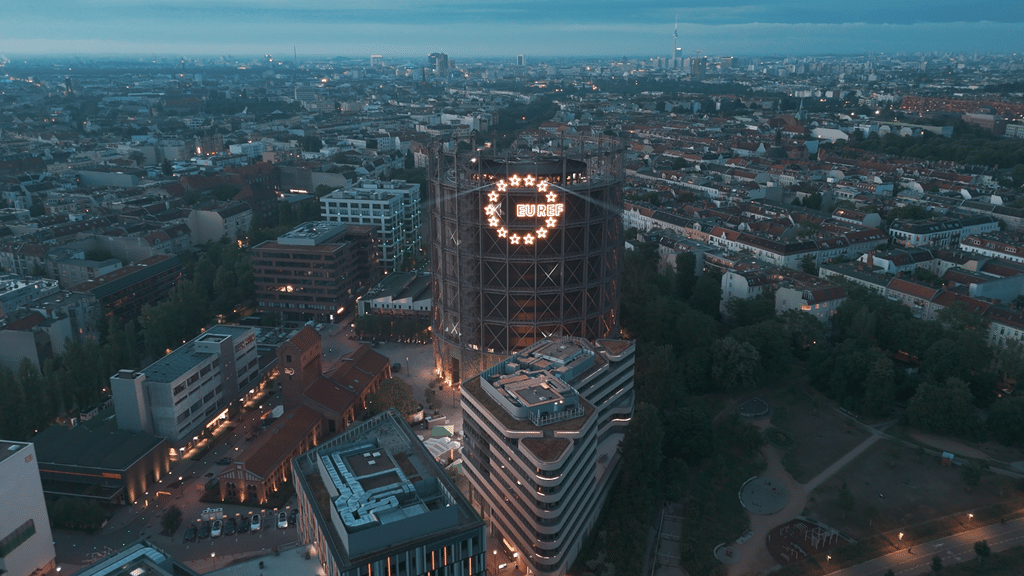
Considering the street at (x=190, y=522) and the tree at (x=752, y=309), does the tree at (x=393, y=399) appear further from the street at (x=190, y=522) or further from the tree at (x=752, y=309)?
the tree at (x=752, y=309)

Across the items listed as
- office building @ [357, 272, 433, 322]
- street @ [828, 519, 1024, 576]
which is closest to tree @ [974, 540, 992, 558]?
street @ [828, 519, 1024, 576]

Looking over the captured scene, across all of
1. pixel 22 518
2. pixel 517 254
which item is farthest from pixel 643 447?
pixel 22 518

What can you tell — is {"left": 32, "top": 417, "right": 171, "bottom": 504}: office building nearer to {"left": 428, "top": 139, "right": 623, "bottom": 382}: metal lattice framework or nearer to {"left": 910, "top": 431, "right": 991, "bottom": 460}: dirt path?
{"left": 428, "top": 139, "right": 623, "bottom": 382}: metal lattice framework

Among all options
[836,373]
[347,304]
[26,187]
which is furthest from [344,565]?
[26,187]

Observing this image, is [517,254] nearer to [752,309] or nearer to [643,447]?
[643,447]

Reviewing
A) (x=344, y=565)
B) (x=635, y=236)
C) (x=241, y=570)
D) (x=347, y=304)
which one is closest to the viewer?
(x=344, y=565)

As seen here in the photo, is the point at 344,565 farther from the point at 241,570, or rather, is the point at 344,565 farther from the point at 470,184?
the point at 470,184

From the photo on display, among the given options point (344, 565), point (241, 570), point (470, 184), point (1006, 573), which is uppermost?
point (470, 184)
